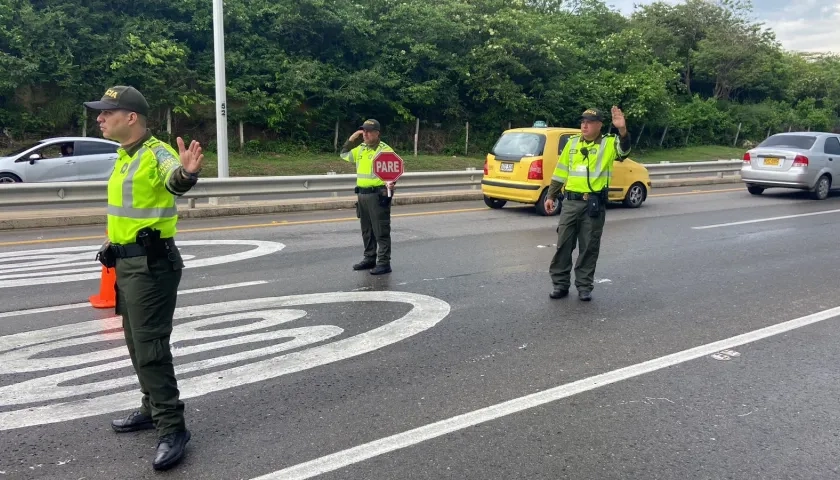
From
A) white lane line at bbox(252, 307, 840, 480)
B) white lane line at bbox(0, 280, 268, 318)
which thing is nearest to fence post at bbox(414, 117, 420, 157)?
white lane line at bbox(0, 280, 268, 318)

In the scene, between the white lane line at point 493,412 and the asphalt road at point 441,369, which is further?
the asphalt road at point 441,369

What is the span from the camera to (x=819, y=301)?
7.11 meters

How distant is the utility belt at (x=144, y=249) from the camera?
3576 millimetres

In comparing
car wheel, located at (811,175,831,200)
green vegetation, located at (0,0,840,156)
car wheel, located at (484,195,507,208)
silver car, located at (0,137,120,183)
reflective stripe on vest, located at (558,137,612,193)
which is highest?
green vegetation, located at (0,0,840,156)

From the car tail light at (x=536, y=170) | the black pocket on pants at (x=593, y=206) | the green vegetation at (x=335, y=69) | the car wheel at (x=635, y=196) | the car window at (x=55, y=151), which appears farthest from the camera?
the green vegetation at (x=335, y=69)

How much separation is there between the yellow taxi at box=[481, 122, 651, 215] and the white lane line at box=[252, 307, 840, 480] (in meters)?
7.53

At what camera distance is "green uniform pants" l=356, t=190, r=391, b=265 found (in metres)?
7.99

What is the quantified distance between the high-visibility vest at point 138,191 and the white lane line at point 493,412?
1.42 meters

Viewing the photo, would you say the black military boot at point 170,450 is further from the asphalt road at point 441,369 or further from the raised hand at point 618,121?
the raised hand at point 618,121

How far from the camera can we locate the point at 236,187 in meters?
13.6

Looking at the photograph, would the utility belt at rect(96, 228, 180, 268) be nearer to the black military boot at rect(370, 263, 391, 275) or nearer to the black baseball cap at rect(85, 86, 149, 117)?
the black baseball cap at rect(85, 86, 149, 117)

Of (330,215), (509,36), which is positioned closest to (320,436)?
(330,215)

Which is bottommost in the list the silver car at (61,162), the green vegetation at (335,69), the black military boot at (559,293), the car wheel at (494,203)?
the black military boot at (559,293)

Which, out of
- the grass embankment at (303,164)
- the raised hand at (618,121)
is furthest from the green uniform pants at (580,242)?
the grass embankment at (303,164)
